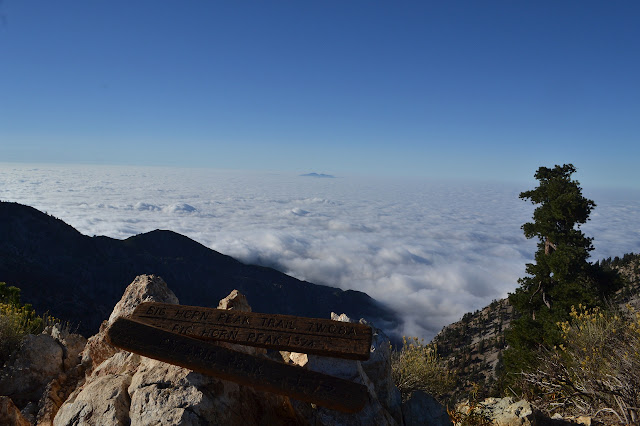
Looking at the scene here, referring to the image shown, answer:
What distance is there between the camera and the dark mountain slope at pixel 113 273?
239 feet

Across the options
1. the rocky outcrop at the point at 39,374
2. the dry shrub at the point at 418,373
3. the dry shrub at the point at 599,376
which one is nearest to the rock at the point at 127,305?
the rocky outcrop at the point at 39,374

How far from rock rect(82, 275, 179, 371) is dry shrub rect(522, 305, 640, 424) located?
30.1ft

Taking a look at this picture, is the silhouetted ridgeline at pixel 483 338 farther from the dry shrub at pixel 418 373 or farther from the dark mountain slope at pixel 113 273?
the dry shrub at pixel 418 373

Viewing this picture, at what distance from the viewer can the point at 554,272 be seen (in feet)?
70.6

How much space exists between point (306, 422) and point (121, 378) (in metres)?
3.06

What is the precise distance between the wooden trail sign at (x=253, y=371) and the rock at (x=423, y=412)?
6.47ft

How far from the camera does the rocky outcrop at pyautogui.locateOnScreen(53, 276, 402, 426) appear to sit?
5523 mm

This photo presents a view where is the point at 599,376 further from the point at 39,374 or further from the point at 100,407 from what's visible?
the point at 39,374

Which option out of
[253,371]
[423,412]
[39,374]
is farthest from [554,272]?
[39,374]

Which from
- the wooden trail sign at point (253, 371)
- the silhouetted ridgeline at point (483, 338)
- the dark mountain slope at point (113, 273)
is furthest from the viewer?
the dark mountain slope at point (113, 273)

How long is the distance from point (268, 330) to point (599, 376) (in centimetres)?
765

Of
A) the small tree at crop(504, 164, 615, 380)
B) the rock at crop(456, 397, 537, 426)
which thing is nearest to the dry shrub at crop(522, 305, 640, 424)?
the rock at crop(456, 397, 537, 426)

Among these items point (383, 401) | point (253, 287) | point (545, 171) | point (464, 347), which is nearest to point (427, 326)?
point (253, 287)

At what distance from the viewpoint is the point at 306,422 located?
6316 millimetres
